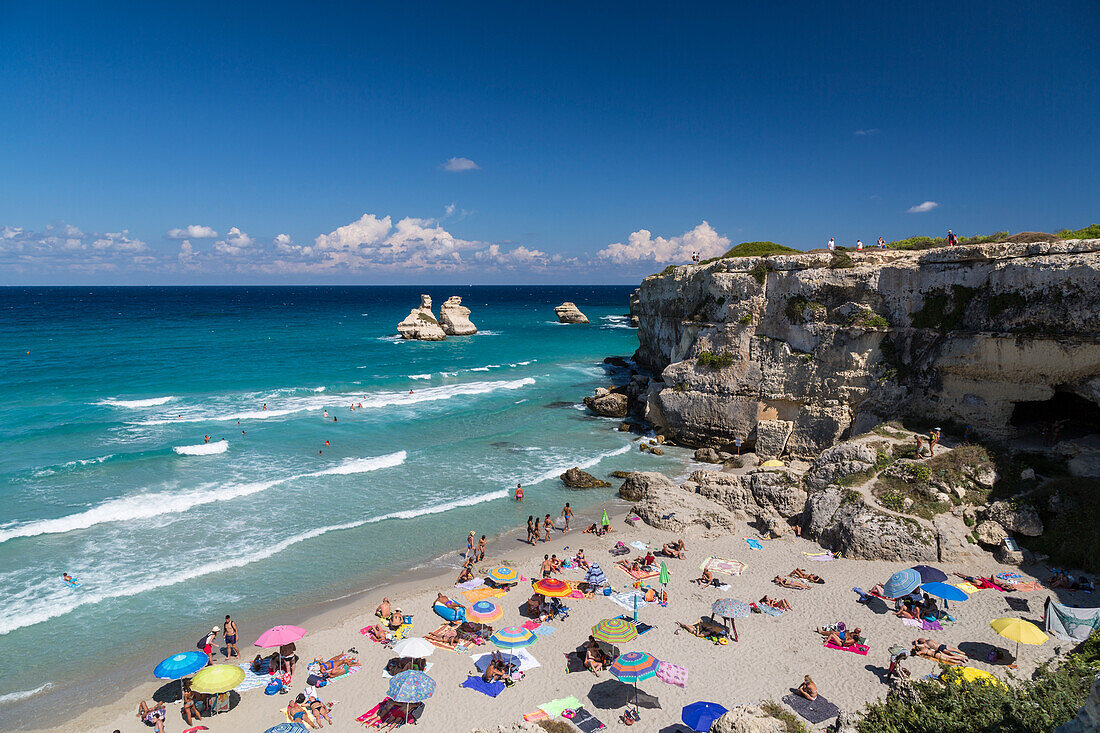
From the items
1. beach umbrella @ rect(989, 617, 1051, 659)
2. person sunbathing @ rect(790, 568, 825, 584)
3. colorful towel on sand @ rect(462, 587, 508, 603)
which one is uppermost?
A: beach umbrella @ rect(989, 617, 1051, 659)

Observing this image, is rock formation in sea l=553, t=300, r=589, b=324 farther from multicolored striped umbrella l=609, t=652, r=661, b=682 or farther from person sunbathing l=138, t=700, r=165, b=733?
person sunbathing l=138, t=700, r=165, b=733

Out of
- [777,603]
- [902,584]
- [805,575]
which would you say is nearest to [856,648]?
[902,584]

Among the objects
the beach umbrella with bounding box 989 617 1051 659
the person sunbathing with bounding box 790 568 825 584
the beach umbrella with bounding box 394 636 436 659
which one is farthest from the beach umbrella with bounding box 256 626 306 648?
the beach umbrella with bounding box 989 617 1051 659

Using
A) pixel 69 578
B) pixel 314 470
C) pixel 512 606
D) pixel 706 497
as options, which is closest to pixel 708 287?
pixel 706 497

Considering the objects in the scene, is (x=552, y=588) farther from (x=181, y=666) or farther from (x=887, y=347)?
(x=887, y=347)

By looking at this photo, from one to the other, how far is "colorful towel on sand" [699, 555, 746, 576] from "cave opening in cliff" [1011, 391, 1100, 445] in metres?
13.8

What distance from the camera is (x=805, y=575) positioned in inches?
760

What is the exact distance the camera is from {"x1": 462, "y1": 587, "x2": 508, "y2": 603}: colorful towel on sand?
62.2 feet

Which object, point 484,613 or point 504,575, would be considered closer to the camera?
point 484,613

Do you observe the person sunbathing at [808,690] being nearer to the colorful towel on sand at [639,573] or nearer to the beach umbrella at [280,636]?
the colorful towel on sand at [639,573]

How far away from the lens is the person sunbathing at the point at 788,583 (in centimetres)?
1864

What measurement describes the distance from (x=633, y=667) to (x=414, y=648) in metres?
5.80

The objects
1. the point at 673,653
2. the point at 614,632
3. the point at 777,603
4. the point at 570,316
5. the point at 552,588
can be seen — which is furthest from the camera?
the point at 570,316

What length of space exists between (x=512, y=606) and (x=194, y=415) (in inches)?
1327
